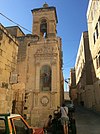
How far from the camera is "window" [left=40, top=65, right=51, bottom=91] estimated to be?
685 inches

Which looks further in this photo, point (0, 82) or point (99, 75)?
point (99, 75)

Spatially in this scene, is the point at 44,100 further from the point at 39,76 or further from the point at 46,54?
the point at 46,54

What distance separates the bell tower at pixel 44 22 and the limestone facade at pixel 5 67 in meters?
14.5

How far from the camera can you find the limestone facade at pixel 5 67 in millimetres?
7579

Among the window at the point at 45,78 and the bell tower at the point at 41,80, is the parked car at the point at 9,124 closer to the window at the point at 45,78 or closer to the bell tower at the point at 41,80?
the bell tower at the point at 41,80

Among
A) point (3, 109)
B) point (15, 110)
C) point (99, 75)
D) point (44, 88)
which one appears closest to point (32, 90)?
point (44, 88)

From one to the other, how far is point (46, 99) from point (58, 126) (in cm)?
715

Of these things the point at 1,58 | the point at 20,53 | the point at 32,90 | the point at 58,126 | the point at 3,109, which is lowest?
the point at 58,126

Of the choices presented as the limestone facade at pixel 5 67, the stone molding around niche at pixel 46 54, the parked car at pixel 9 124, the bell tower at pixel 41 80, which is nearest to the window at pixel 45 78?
the bell tower at pixel 41 80

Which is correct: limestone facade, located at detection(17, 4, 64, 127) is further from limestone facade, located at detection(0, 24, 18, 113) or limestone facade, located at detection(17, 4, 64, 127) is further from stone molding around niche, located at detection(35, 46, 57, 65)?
limestone facade, located at detection(0, 24, 18, 113)

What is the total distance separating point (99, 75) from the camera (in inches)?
652

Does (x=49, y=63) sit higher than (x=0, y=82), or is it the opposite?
(x=49, y=63)

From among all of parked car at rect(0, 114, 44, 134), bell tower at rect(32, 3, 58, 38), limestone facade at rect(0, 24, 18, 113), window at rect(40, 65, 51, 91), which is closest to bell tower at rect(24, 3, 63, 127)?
window at rect(40, 65, 51, 91)

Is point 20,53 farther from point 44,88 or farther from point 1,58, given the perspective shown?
point 1,58
